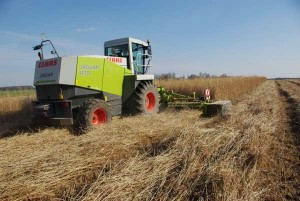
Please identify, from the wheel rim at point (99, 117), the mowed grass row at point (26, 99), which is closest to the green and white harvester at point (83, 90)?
the wheel rim at point (99, 117)

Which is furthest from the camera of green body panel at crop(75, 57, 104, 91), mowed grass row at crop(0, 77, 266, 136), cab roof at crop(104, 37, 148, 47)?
mowed grass row at crop(0, 77, 266, 136)

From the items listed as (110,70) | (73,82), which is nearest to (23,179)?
(73,82)

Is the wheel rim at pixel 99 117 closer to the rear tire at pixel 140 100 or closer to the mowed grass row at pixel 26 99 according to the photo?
the rear tire at pixel 140 100

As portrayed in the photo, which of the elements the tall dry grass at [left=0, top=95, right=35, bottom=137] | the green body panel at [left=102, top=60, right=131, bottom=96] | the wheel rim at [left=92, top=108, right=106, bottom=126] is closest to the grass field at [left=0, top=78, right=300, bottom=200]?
the wheel rim at [left=92, top=108, right=106, bottom=126]

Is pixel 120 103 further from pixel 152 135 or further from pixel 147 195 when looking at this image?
pixel 147 195

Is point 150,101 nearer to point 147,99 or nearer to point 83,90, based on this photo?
point 147,99

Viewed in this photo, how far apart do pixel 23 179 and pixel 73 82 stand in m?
3.08

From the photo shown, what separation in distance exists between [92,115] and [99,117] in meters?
0.43

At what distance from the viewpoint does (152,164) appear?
4.05 m

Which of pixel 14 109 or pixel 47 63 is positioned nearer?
pixel 47 63

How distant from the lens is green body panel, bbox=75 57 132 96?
21.9ft

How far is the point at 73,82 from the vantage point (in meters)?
6.50

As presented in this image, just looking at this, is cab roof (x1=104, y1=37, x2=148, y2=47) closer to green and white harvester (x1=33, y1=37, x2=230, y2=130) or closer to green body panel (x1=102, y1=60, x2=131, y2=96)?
green and white harvester (x1=33, y1=37, x2=230, y2=130)

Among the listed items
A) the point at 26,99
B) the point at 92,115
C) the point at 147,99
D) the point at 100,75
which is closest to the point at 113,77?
the point at 100,75
